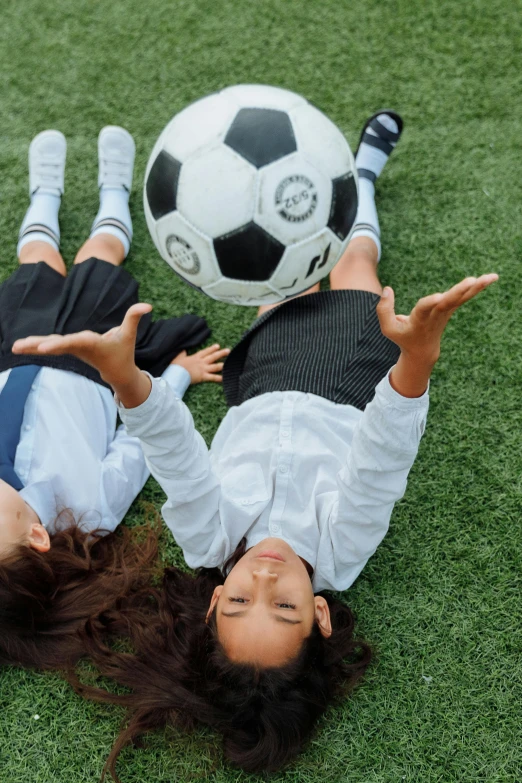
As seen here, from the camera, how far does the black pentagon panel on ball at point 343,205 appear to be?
146 cm

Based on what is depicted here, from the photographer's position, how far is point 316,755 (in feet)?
5.58

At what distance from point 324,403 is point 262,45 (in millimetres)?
1580

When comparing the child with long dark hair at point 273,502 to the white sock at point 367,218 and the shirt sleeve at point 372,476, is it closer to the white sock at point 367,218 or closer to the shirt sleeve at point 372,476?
the shirt sleeve at point 372,476

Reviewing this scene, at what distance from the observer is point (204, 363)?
2.21 meters

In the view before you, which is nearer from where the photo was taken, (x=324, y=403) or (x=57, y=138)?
(x=324, y=403)

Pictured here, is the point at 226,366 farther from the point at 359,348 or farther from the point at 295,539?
the point at 295,539

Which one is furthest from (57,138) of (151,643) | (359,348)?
(151,643)

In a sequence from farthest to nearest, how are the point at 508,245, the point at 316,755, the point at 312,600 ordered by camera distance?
1. the point at 508,245
2. the point at 316,755
3. the point at 312,600

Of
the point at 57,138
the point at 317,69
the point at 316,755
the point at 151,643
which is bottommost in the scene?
the point at 316,755

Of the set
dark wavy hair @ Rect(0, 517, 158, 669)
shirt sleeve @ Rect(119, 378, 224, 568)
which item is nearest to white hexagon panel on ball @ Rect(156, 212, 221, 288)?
shirt sleeve @ Rect(119, 378, 224, 568)

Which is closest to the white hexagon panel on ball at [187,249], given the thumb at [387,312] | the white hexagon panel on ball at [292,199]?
the white hexagon panel on ball at [292,199]

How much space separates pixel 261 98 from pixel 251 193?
23 cm

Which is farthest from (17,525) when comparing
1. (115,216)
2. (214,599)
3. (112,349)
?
(115,216)

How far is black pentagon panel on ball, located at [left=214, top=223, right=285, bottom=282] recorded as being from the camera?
141 centimetres
